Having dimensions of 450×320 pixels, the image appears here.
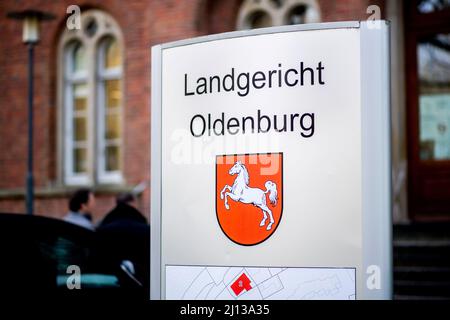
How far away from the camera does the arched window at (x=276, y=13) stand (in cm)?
1202

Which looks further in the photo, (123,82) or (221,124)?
(123,82)

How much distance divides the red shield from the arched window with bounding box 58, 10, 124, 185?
985 cm

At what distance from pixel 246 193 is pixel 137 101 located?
377 inches

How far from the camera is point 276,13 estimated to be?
40.5 ft

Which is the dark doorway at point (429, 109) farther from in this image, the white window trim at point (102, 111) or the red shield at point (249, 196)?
the red shield at point (249, 196)

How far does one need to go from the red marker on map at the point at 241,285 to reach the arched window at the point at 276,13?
8.49m

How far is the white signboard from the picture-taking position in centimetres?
349

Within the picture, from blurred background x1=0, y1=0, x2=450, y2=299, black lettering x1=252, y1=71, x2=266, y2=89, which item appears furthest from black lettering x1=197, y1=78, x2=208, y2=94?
blurred background x1=0, y1=0, x2=450, y2=299

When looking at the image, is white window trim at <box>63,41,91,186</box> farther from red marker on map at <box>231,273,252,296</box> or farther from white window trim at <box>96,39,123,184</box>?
red marker on map at <box>231,273,252,296</box>

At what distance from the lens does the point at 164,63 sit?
4098mm


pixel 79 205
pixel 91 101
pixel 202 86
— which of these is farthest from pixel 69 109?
pixel 202 86

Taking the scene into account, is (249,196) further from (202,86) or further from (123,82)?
(123,82)

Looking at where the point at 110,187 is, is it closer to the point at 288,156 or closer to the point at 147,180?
the point at 147,180
